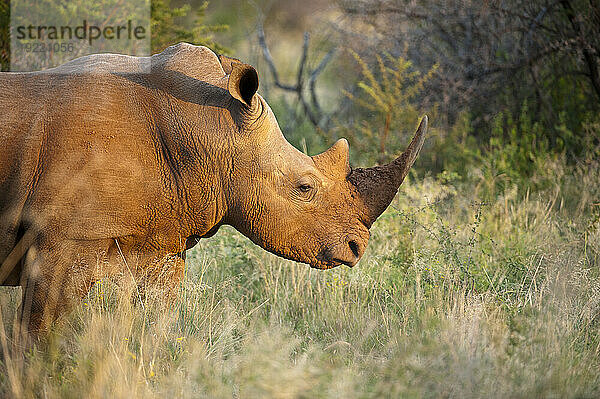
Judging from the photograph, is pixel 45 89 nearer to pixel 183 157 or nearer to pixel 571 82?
pixel 183 157

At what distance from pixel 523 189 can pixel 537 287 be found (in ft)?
9.44

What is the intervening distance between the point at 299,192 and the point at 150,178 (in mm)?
906

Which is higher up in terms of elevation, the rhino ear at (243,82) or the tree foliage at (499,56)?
the rhino ear at (243,82)

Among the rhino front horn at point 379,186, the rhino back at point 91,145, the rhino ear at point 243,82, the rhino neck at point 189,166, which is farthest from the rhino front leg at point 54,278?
the rhino front horn at point 379,186

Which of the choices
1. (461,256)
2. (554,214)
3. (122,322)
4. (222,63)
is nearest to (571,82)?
(554,214)

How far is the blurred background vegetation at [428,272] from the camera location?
12.5 ft

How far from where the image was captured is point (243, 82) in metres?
4.35

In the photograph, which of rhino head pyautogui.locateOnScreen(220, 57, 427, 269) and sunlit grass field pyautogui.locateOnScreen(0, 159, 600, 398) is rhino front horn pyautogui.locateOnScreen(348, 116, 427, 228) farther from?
sunlit grass field pyautogui.locateOnScreen(0, 159, 600, 398)

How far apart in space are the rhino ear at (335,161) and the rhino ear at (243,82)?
2.04 feet

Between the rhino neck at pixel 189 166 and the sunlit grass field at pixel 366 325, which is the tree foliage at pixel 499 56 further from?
the rhino neck at pixel 189 166

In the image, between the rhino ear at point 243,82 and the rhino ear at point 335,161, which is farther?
the rhino ear at point 335,161

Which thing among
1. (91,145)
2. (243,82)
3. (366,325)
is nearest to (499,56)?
(366,325)

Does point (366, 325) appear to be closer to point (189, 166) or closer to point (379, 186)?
point (379, 186)

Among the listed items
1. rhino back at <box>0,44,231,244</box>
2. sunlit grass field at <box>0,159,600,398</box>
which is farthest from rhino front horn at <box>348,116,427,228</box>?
rhino back at <box>0,44,231,244</box>
